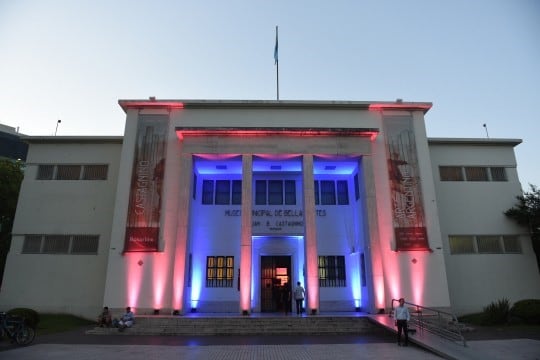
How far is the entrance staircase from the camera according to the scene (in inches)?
585

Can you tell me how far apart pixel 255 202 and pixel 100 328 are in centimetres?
1016

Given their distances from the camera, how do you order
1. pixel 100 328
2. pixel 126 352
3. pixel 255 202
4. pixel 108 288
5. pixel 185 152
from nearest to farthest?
1. pixel 126 352
2. pixel 100 328
3. pixel 108 288
4. pixel 185 152
5. pixel 255 202

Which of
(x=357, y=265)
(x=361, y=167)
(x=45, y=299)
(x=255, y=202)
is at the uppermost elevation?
(x=361, y=167)

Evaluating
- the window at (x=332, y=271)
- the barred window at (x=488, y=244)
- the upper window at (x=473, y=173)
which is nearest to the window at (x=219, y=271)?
the window at (x=332, y=271)

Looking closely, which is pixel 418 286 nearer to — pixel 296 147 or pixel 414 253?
pixel 414 253

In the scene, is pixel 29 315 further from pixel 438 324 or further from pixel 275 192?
pixel 438 324

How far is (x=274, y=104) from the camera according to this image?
20281 mm

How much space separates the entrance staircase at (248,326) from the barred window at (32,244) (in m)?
7.92

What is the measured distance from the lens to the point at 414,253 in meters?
18.2

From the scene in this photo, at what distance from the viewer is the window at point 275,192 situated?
70.2ft

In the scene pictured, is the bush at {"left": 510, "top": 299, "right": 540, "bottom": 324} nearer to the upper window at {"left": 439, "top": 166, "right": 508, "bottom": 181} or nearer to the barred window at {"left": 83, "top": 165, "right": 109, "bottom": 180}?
the upper window at {"left": 439, "top": 166, "right": 508, "bottom": 181}

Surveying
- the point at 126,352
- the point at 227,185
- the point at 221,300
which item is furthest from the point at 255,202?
Answer: the point at 126,352

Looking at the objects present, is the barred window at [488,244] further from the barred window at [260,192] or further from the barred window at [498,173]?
the barred window at [260,192]

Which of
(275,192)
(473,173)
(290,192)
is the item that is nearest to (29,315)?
(275,192)
